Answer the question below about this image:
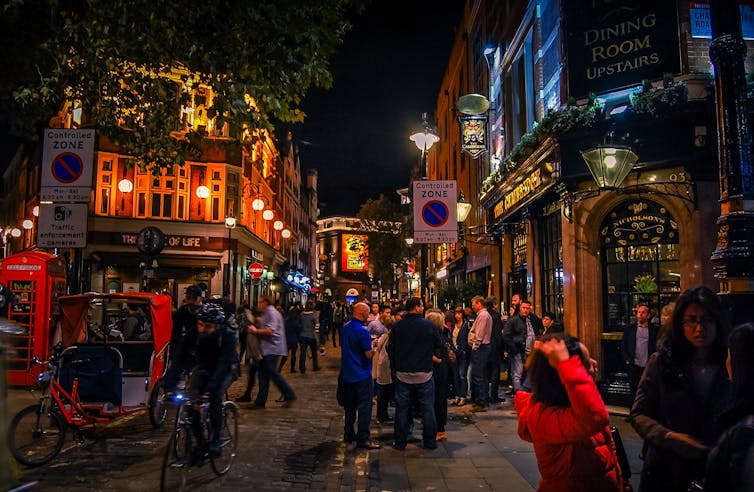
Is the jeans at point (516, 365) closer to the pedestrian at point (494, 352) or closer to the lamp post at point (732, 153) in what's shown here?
the pedestrian at point (494, 352)

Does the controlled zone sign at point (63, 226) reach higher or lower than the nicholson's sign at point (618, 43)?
lower

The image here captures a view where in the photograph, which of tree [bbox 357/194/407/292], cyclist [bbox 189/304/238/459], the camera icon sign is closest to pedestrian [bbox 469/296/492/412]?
cyclist [bbox 189/304/238/459]

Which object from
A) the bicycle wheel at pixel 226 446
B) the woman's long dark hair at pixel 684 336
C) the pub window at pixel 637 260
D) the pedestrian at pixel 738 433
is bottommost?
the bicycle wheel at pixel 226 446

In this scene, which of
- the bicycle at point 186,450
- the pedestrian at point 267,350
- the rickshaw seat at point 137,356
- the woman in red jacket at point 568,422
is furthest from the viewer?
the pedestrian at point 267,350

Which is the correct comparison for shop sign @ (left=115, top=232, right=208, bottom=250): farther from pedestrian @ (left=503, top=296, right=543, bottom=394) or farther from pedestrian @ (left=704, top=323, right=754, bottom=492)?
pedestrian @ (left=704, top=323, right=754, bottom=492)

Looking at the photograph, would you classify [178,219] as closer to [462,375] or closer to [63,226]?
[462,375]

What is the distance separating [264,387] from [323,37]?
6.01m

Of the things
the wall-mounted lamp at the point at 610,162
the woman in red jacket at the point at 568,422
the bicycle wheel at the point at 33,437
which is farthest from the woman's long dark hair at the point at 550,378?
the wall-mounted lamp at the point at 610,162

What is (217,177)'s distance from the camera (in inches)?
Answer: 1201

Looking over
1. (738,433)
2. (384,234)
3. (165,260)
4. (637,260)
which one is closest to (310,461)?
(738,433)

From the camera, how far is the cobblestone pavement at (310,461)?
620cm

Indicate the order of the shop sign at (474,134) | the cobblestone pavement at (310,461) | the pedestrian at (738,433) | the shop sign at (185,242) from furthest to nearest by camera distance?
the shop sign at (185,242) → the shop sign at (474,134) → the cobblestone pavement at (310,461) → the pedestrian at (738,433)

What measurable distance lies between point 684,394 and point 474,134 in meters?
15.4

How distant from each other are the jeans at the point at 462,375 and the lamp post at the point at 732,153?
20.9 feet
